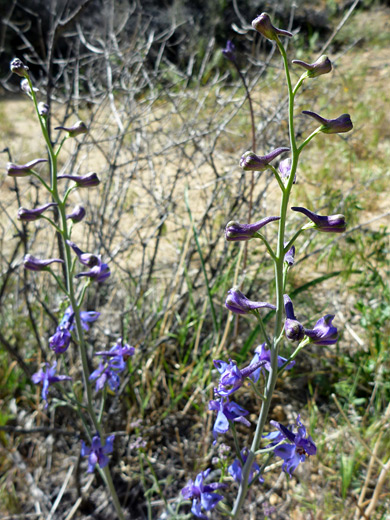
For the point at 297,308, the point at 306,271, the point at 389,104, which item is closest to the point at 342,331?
the point at 297,308

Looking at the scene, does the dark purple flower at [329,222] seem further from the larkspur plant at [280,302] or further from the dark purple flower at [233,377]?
the dark purple flower at [233,377]

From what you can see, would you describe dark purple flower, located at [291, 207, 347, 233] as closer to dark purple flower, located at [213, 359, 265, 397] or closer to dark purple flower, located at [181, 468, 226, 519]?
dark purple flower, located at [213, 359, 265, 397]

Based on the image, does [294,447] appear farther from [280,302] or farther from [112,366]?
[112,366]

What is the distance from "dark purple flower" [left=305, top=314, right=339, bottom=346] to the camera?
108cm

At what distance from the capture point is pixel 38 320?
306 centimetres

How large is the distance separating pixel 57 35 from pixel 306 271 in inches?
96.0

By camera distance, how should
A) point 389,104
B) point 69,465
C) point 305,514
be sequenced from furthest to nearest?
point 389,104 < point 69,465 < point 305,514

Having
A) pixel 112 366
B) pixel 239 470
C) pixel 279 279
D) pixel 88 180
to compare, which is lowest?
pixel 112 366

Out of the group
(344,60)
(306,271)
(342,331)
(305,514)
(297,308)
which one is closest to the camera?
(305,514)

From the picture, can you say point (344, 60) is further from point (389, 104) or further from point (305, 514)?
point (305, 514)

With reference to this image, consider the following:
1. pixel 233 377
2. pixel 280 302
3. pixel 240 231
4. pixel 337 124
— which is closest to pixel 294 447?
pixel 233 377

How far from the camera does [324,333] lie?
1.09 m

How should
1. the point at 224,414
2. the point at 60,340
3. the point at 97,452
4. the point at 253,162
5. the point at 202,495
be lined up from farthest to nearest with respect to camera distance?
the point at 97,452
the point at 60,340
the point at 202,495
the point at 224,414
the point at 253,162

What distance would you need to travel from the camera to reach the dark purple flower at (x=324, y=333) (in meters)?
1.08
